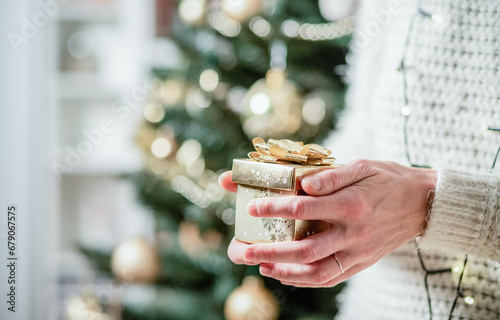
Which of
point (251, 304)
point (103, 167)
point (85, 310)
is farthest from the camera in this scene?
point (103, 167)

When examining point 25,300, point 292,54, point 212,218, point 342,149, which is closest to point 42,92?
point 25,300

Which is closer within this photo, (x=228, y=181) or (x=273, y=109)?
(x=228, y=181)

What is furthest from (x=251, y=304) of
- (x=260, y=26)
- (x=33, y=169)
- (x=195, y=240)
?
(x=33, y=169)

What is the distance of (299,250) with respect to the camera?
16.3 inches

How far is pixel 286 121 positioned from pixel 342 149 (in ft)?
1.00

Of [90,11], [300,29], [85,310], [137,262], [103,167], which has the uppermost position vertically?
[90,11]

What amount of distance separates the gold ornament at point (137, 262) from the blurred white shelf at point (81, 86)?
88cm

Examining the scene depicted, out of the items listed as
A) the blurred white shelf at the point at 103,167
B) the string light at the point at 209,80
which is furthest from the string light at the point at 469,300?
the blurred white shelf at the point at 103,167

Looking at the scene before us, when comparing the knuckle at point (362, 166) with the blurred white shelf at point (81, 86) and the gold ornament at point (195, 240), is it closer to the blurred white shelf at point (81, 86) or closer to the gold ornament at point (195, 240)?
the gold ornament at point (195, 240)

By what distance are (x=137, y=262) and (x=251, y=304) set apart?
45cm

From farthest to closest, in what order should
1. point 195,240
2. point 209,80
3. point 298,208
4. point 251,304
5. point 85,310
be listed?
point 85,310 → point 195,240 → point 209,80 → point 251,304 → point 298,208

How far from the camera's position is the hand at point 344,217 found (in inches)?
16.2

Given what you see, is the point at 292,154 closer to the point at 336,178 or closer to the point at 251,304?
the point at 336,178

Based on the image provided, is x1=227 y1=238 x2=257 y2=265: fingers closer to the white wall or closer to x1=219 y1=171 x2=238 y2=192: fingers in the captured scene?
x1=219 y1=171 x2=238 y2=192: fingers
